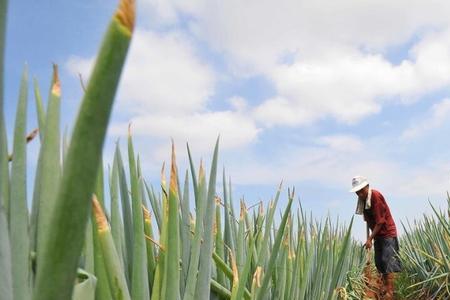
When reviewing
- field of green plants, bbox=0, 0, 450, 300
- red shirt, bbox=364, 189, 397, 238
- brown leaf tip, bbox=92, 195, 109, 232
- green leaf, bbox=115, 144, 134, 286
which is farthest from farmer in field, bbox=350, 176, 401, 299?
brown leaf tip, bbox=92, 195, 109, 232

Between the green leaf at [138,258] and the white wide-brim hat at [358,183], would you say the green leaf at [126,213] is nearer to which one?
the green leaf at [138,258]

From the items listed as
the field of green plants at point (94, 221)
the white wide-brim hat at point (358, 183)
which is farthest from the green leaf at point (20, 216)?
the white wide-brim hat at point (358, 183)

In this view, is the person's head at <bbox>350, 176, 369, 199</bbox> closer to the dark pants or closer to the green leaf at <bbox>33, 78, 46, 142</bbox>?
the dark pants

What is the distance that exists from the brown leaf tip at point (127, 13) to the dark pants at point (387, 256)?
5.06 meters

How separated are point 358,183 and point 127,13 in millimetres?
4960

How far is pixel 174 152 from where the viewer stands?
62 centimetres

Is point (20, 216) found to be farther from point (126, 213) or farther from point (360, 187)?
point (360, 187)

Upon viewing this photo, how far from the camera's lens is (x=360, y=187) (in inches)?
192

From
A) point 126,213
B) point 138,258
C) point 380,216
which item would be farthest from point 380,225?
point 138,258

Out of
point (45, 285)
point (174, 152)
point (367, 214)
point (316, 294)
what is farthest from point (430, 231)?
point (45, 285)

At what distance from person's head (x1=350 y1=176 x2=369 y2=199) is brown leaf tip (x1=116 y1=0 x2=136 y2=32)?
15.9 feet

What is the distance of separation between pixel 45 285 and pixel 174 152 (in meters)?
0.41

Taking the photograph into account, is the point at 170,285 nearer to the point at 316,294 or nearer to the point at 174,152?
the point at 174,152

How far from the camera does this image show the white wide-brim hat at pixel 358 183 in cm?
489
